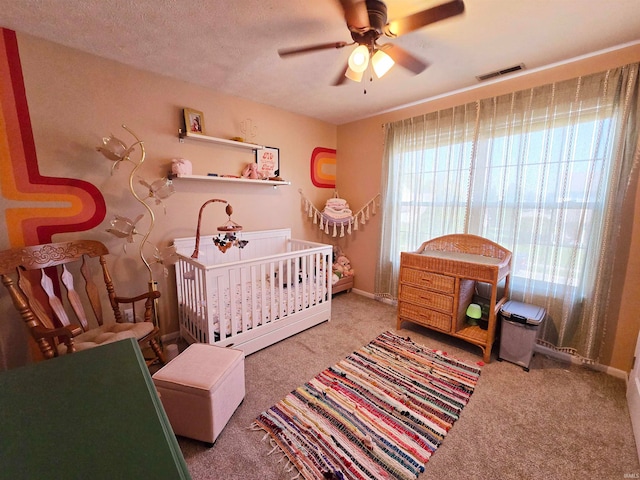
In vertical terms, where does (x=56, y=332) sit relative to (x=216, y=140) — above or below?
below

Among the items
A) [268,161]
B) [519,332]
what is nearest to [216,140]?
[268,161]

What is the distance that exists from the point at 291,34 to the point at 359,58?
593 mm

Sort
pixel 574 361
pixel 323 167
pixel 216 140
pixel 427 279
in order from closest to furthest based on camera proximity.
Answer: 1. pixel 574 361
2. pixel 427 279
3. pixel 216 140
4. pixel 323 167

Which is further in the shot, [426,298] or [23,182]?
[426,298]

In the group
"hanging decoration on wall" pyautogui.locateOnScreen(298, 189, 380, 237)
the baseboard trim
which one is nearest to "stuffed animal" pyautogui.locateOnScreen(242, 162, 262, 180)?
"hanging decoration on wall" pyautogui.locateOnScreen(298, 189, 380, 237)

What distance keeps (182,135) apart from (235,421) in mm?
2313

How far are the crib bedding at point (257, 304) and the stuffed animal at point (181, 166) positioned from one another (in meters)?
1.12

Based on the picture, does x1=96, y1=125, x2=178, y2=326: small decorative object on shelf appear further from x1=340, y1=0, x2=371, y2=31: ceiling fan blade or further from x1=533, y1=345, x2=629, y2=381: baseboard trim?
x1=533, y1=345, x2=629, y2=381: baseboard trim

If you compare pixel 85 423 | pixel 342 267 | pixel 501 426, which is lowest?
pixel 501 426

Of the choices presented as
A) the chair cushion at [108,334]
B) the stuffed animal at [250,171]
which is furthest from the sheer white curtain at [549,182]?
the chair cushion at [108,334]

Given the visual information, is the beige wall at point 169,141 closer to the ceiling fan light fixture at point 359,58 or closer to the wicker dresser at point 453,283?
the wicker dresser at point 453,283

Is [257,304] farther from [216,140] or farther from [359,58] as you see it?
[359,58]

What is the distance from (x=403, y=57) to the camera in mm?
1635

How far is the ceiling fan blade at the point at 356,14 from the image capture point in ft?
4.27
